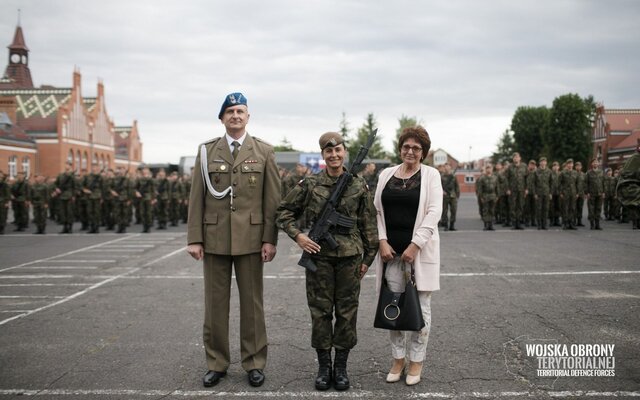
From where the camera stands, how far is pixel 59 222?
833 inches

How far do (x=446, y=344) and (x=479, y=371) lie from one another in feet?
2.36

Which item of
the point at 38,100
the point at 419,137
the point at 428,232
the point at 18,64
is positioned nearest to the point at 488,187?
the point at 419,137

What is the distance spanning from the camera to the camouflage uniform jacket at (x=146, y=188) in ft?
58.4

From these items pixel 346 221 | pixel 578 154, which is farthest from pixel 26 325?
pixel 578 154

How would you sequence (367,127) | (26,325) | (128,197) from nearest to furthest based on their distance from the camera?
(26,325) < (128,197) < (367,127)

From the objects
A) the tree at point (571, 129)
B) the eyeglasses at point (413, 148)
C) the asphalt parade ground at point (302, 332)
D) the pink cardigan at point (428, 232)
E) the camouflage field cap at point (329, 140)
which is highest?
the tree at point (571, 129)

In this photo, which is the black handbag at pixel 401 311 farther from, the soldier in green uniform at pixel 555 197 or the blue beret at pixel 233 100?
the soldier in green uniform at pixel 555 197

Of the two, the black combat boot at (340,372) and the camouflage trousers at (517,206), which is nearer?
the black combat boot at (340,372)

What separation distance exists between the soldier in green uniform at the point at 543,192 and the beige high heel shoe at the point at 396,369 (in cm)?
1391

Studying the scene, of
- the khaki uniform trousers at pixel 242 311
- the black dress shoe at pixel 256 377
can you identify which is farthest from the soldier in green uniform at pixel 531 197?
the black dress shoe at pixel 256 377

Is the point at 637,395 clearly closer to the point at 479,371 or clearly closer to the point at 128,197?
the point at 479,371

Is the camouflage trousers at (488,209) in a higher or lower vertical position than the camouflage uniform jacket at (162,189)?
lower

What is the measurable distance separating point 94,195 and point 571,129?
196 ft

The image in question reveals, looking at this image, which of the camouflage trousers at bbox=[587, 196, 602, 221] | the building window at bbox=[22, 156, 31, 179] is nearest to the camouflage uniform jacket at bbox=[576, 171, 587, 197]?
the camouflage trousers at bbox=[587, 196, 602, 221]
